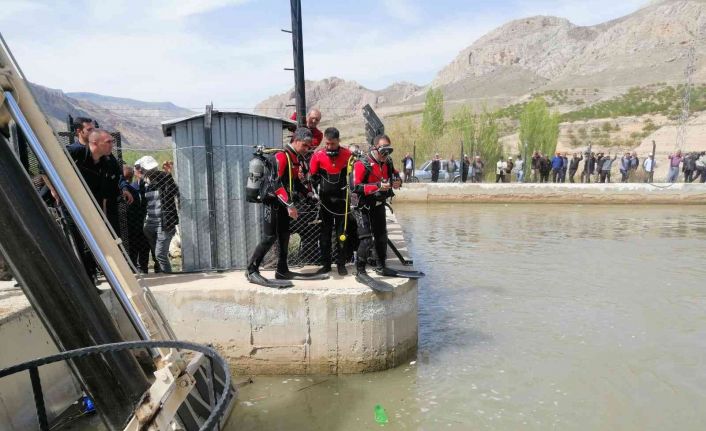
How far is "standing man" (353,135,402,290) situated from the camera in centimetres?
529

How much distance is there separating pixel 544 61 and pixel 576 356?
164 m

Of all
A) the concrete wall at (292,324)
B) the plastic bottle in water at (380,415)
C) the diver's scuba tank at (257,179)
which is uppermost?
the diver's scuba tank at (257,179)

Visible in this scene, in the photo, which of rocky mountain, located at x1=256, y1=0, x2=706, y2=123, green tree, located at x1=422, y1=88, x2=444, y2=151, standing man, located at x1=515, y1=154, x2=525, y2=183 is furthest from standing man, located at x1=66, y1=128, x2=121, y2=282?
green tree, located at x1=422, y1=88, x2=444, y2=151

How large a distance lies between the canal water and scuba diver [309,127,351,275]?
→ 4.61 ft

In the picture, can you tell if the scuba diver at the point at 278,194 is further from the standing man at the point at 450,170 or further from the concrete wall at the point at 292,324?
the standing man at the point at 450,170

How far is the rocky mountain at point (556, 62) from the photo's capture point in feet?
290

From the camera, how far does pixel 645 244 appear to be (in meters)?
11.4

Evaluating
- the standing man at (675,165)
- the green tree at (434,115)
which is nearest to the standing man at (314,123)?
the standing man at (675,165)

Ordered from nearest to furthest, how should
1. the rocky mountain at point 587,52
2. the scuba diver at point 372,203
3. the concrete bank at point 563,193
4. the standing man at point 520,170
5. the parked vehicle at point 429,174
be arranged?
the scuba diver at point 372,203, the concrete bank at point 563,193, the parked vehicle at point 429,174, the standing man at point 520,170, the rocky mountain at point 587,52

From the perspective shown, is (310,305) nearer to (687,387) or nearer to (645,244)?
(687,387)

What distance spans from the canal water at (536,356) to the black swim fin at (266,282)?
0.93 meters

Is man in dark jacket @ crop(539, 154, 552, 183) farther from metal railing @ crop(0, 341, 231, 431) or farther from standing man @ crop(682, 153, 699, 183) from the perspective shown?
metal railing @ crop(0, 341, 231, 431)

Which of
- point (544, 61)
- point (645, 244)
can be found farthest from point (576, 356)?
point (544, 61)

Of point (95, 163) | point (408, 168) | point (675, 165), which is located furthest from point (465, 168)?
point (95, 163)
